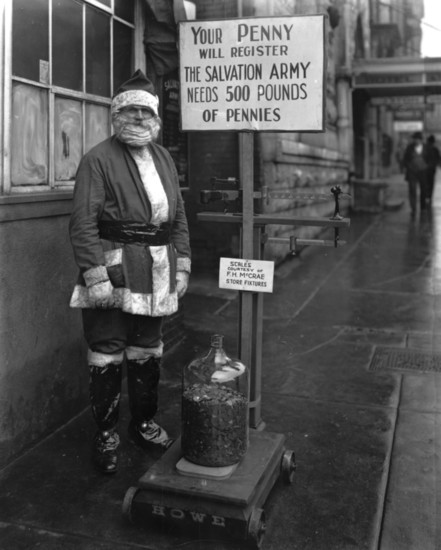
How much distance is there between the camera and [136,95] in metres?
3.60

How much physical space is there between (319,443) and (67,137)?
2567mm

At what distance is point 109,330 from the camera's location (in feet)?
12.2

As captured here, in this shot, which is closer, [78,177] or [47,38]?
[78,177]

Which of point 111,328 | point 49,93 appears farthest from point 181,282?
point 49,93

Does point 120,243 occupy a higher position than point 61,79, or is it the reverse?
point 61,79

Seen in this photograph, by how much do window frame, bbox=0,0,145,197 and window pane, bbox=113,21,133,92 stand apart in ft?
0.11

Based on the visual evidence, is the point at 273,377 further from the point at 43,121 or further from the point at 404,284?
the point at 404,284

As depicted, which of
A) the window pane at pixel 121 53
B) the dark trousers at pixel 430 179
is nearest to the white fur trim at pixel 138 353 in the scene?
the window pane at pixel 121 53

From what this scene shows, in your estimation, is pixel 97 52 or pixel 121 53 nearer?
pixel 97 52

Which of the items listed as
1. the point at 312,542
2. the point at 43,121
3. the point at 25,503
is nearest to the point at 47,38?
the point at 43,121

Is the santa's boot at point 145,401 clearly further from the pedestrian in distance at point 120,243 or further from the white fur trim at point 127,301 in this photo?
the white fur trim at point 127,301

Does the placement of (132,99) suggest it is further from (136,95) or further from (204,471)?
(204,471)

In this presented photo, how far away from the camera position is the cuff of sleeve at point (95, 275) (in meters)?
3.49

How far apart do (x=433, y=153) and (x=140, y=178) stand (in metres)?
17.3
